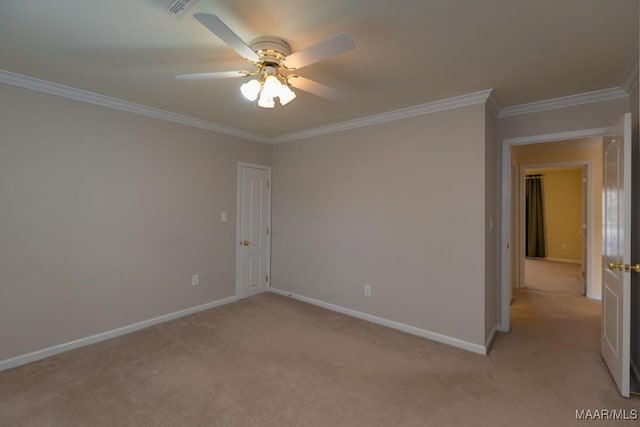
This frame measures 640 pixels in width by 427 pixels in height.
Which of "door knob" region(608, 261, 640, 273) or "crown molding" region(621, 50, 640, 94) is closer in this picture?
"door knob" region(608, 261, 640, 273)

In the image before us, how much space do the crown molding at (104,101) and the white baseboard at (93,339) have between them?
7.57 feet

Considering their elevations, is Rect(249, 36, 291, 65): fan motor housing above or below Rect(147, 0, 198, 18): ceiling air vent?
above

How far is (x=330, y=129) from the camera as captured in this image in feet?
12.8

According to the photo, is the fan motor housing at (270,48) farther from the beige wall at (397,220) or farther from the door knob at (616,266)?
the door knob at (616,266)

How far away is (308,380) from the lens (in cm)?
233

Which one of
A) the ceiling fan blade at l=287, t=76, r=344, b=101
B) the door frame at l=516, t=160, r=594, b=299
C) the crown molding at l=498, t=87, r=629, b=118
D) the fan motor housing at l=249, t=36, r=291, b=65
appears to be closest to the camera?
the fan motor housing at l=249, t=36, r=291, b=65

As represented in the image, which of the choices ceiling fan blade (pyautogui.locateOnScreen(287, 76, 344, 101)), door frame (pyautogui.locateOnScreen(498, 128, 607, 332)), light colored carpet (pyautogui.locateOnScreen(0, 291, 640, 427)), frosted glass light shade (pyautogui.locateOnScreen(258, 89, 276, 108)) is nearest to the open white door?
light colored carpet (pyautogui.locateOnScreen(0, 291, 640, 427))

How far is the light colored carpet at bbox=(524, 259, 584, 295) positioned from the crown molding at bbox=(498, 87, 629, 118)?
134 inches

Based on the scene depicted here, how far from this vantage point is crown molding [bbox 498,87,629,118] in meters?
2.67

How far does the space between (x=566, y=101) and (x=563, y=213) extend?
242 inches

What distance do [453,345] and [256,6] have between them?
10.6 feet

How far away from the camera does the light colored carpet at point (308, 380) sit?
194 centimetres

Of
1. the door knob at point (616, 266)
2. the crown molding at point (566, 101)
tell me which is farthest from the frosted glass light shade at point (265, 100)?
the door knob at point (616, 266)

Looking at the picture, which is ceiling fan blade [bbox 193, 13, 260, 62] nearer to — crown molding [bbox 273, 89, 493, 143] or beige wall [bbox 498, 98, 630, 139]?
crown molding [bbox 273, 89, 493, 143]
